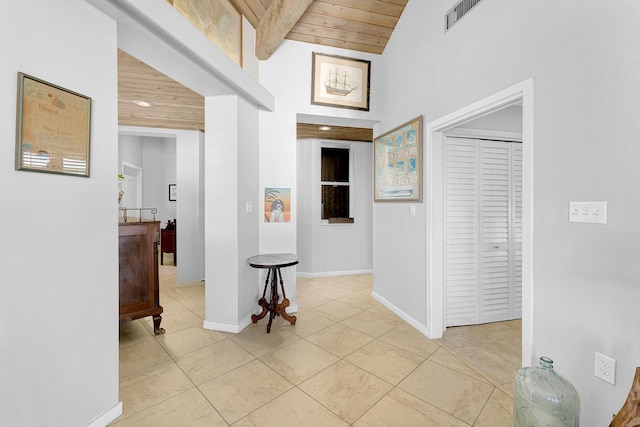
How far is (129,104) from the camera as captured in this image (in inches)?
139

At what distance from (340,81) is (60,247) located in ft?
10.4

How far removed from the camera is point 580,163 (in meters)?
1.50

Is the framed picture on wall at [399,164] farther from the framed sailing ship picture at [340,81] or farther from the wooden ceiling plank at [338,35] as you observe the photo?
the wooden ceiling plank at [338,35]

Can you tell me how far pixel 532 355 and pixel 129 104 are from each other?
4716 millimetres

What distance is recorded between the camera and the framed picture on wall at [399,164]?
116 inches

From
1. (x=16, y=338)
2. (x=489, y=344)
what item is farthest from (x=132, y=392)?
(x=489, y=344)

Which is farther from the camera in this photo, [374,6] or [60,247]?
[374,6]

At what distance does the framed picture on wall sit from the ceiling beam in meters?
1.53

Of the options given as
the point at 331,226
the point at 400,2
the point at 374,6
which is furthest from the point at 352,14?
the point at 331,226

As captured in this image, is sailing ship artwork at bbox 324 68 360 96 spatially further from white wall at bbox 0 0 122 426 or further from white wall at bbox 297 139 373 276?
white wall at bbox 0 0 122 426

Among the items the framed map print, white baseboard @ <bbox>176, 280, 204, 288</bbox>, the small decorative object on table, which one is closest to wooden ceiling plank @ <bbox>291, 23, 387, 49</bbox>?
the framed map print

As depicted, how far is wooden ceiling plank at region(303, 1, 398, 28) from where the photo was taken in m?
3.06

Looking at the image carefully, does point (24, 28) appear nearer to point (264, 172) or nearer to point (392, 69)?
point (264, 172)

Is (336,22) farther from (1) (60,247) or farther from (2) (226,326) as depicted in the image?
(2) (226,326)
